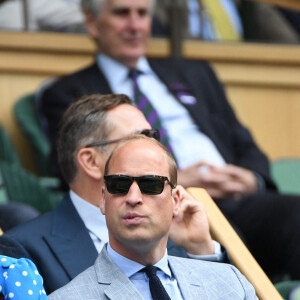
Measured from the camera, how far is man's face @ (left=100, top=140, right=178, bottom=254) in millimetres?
2941

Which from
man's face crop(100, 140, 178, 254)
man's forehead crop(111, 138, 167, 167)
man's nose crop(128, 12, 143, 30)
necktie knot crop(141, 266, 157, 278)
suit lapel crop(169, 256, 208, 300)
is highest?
man's forehead crop(111, 138, 167, 167)

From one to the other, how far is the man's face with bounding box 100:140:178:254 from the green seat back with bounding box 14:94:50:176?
7.68 ft

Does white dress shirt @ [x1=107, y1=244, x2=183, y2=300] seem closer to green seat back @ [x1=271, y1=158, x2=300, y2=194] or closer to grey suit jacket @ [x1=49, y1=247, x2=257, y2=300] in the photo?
grey suit jacket @ [x1=49, y1=247, x2=257, y2=300]

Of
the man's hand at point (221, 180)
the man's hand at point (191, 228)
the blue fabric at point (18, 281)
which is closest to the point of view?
the blue fabric at point (18, 281)

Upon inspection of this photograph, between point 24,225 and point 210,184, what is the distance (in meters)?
1.38

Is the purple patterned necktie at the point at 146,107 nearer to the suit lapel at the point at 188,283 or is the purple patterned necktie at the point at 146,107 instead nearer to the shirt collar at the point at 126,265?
the suit lapel at the point at 188,283

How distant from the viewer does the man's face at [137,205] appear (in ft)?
9.65

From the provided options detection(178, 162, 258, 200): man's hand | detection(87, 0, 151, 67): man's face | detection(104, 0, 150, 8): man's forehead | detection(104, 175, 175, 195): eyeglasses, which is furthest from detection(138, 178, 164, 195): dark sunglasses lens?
detection(104, 0, 150, 8): man's forehead

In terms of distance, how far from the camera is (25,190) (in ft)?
16.1

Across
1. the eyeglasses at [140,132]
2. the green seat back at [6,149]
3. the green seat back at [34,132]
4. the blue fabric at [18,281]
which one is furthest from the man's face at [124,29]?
the blue fabric at [18,281]

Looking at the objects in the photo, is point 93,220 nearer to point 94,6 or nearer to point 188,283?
point 188,283

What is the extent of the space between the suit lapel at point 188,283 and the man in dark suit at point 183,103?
1612 mm

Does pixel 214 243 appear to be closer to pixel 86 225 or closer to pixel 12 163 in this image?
pixel 86 225

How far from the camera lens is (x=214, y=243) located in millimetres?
3674
